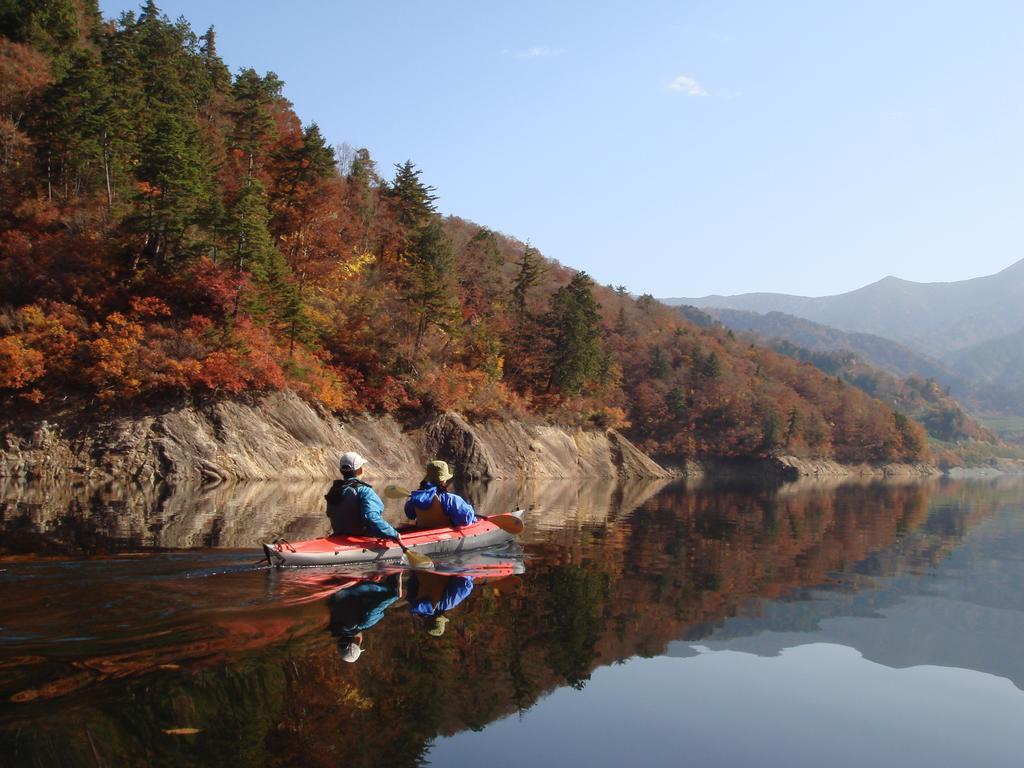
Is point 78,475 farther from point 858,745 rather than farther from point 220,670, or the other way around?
point 858,745

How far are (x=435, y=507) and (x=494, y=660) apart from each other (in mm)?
6922

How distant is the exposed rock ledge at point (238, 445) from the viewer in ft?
98.3

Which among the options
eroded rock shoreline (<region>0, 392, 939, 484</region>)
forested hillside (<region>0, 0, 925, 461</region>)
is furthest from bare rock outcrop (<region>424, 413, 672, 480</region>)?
forested hillside (<region>0, 0, 925, 461</region>)

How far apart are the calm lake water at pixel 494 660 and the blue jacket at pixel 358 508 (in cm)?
75

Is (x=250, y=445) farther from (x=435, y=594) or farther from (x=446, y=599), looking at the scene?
(x=446, y=599)

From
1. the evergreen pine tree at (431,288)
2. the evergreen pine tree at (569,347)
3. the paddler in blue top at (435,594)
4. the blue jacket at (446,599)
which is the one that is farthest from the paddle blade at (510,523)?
the evergreen pine tree at (569,347)

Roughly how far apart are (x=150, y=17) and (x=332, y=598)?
61.0m

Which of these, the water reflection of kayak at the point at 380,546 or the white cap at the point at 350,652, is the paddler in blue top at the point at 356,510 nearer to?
the water reflection of kayak at the point at 380,546

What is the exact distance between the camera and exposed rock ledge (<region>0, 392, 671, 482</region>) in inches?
1179

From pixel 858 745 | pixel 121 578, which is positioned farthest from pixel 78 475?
pixel 858 745

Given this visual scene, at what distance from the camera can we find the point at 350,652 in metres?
7.95

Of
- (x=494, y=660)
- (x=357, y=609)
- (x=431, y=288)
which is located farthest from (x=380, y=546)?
(x=431, y=288)

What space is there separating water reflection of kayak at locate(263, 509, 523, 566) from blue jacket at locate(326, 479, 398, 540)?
0.17 m

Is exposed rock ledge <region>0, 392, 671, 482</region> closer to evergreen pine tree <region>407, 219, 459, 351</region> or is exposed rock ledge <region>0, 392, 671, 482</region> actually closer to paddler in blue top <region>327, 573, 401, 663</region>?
evergreen pine tree <region>407, 219, 459, 351</region>
